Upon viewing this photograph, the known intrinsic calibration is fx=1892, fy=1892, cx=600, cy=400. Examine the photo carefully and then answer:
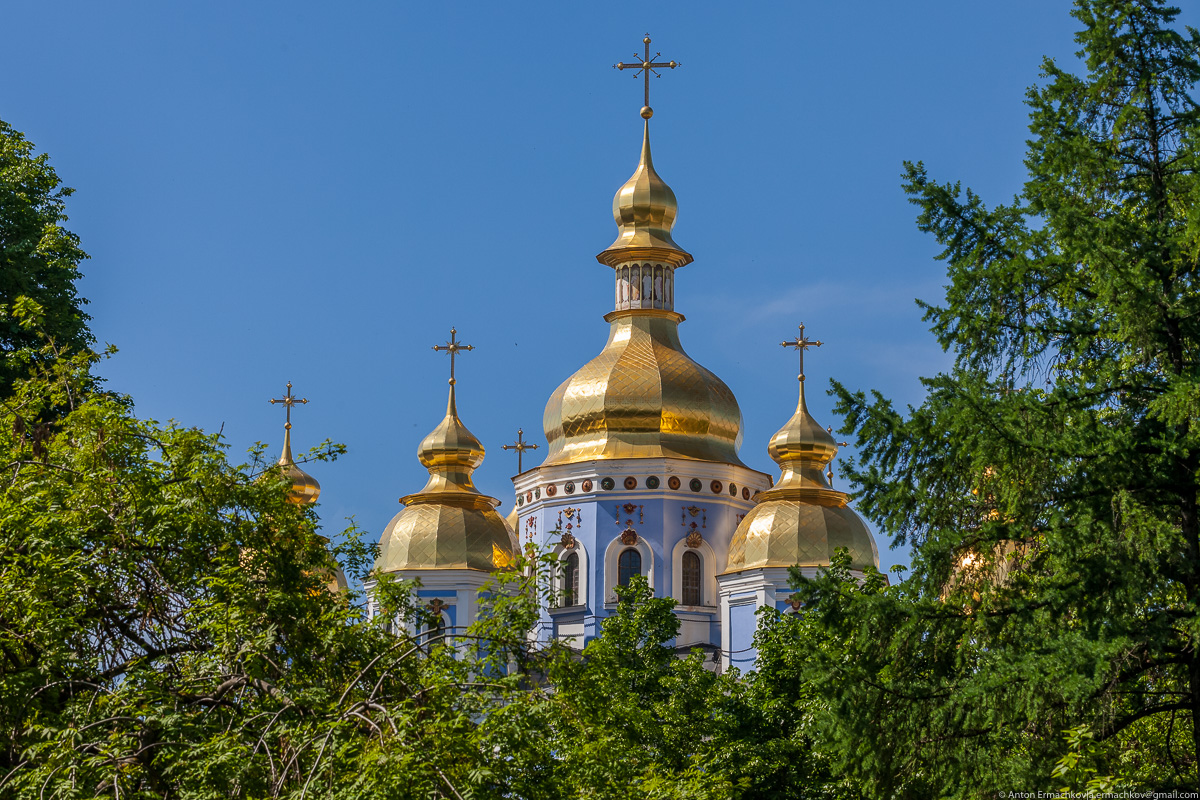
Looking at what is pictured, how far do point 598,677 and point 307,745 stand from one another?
13921mm

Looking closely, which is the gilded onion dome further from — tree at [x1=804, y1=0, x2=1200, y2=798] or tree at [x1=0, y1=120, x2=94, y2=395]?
tree at [x1=804, y1=0, x2=1200, y2=798]

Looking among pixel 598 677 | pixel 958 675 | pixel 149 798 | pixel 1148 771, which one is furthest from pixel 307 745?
pixel 598 677

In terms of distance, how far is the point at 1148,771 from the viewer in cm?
1492

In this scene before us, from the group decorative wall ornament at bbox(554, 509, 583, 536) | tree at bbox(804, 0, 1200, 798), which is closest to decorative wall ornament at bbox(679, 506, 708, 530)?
decorative wall ornament at bbox(554, 509, 583, 536)

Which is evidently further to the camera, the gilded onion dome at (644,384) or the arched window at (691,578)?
the gilded onion dome at (644,384)

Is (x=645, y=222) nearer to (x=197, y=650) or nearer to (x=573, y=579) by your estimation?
(x=573, y=579)

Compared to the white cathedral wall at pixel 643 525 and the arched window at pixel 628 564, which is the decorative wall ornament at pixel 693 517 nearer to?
the white cathedral wall at pixel 643 525

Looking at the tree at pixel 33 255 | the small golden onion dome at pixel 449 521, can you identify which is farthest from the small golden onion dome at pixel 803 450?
the tree at pixel 33 255

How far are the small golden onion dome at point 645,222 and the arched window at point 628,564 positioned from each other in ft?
25.1

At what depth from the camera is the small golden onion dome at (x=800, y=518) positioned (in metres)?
40.4

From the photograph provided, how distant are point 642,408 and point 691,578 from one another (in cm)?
400

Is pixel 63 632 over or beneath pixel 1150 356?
beneath

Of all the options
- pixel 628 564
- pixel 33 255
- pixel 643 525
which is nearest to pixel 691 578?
pixel 628 564

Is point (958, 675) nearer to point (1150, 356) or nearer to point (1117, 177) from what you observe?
point (1150, 356)
